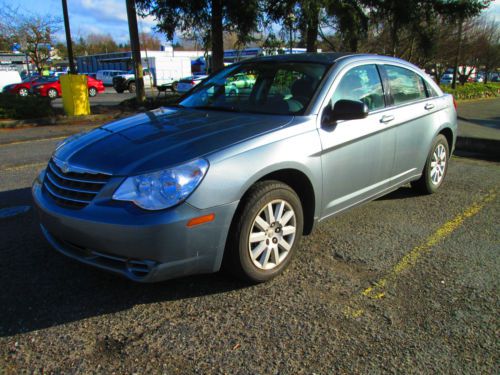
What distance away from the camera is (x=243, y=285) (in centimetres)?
304

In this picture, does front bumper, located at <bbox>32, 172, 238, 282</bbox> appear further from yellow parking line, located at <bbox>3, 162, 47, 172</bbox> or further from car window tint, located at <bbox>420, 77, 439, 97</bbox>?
yellow parking line, located at <bbox>3, 162, 47, 172</bbox>

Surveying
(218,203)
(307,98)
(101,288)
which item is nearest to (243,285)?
(218,203)

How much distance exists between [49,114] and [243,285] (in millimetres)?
12450

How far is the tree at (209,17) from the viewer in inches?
505

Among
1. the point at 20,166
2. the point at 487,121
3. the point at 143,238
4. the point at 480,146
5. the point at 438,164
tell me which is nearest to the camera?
the point at 143,238

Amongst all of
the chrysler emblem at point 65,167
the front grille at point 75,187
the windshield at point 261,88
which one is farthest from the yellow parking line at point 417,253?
the chrysler emblem at point 65,167

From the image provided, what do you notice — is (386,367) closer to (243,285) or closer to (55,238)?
(243,285)

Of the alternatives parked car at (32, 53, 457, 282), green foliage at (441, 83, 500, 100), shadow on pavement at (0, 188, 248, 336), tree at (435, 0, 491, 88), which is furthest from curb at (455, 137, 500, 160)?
green foliage at (441, 83, 500, 100)

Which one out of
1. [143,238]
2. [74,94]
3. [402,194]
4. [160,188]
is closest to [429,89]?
[402,194]

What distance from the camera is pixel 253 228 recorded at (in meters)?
2.88

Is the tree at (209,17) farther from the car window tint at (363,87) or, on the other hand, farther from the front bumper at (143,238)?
the front bumper at (143,238)

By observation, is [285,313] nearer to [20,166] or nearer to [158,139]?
[158,139]

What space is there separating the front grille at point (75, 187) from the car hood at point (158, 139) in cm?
7

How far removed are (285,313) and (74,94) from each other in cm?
1279
